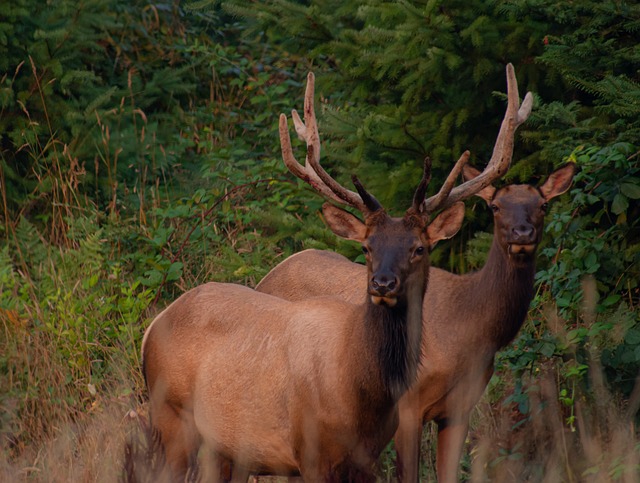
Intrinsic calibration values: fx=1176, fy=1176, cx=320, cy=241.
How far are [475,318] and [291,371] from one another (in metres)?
1.48

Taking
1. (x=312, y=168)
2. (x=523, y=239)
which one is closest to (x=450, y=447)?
(x=523, y=239)

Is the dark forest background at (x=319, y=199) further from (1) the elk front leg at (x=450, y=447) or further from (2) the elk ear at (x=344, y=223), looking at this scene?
(2) the elk ear at (x=344, y=223)

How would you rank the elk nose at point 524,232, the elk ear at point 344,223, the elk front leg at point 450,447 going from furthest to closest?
the elk front leg at point 450,447
the elk nose at point 524,232
the elk ear at point 344,223

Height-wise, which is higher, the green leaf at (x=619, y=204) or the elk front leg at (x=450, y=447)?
the green leaf at (x=619, y=204)

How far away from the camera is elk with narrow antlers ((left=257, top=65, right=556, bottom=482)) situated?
6.62 m

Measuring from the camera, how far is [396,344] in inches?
219

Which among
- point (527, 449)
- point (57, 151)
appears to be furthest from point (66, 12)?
point (527, 449)

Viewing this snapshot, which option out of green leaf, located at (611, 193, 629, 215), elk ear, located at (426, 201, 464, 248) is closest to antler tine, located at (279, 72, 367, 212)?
elk ear, located at (426, 201, 464, 248)

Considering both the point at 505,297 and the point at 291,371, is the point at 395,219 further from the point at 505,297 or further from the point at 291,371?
the point at 505,297

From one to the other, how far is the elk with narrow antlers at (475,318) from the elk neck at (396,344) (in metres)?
1.00

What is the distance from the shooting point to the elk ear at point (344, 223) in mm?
6012

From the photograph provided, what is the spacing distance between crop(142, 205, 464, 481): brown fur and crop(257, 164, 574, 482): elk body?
2.69 feet

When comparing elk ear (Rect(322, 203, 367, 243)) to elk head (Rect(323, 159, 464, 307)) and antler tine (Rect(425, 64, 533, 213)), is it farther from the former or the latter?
antler tine (Rect(425, 64, 533, 213))

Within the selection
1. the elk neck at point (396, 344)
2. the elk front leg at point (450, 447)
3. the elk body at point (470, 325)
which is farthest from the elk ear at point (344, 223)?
the elk front leg at point (450, 447)
